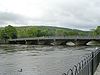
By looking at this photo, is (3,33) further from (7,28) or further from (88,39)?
(88,39)

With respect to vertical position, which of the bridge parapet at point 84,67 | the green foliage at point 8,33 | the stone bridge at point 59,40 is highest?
the bridge parapet at point 84,67

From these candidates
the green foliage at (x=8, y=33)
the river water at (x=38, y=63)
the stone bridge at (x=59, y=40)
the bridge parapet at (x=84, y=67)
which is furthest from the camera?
the green foliage at (x=8, y=33)

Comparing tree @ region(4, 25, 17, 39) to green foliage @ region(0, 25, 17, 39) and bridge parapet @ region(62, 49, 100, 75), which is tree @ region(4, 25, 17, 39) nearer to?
green foliage @ region(0, 25, 17, 39)

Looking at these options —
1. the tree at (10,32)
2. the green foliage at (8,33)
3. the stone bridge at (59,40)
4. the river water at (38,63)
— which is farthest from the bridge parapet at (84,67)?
the tree at (10,32)

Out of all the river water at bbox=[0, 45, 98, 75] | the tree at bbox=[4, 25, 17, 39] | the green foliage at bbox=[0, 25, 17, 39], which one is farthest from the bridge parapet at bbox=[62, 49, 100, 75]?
the tree at bbox=[4, 25, 17, 39]

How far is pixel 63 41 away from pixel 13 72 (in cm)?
9478

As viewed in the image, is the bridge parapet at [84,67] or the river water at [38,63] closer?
the bridge parapet at [84,67]

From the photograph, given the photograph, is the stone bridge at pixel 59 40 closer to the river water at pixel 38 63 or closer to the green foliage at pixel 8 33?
the green foliage at pixel 8 33

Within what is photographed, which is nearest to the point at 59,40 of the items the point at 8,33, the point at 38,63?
the point at 8,33

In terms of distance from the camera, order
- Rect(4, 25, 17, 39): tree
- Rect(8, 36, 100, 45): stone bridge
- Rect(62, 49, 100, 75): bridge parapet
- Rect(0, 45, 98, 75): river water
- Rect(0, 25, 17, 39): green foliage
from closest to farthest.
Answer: Rect(62, 49, 100, 75): bridge parapet → Rect(0, 45, 98, 75): river water → Rect(8, 36, 100, 45): stone bridge → Rect(0, 25, 17, 39): green foliage → Rect(4, 25, 17, 39): tree

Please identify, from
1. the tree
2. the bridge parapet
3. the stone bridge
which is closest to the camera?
the bridge parapet

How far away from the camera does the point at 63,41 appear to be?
125375 millimetres

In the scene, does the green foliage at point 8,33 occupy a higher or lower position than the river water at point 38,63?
higher

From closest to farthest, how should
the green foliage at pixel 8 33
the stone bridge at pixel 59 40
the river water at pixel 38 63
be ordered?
the river water at pixel 38 63 → the stone bridge at pixel 59 40 → the green foliage at pixel 8 33
